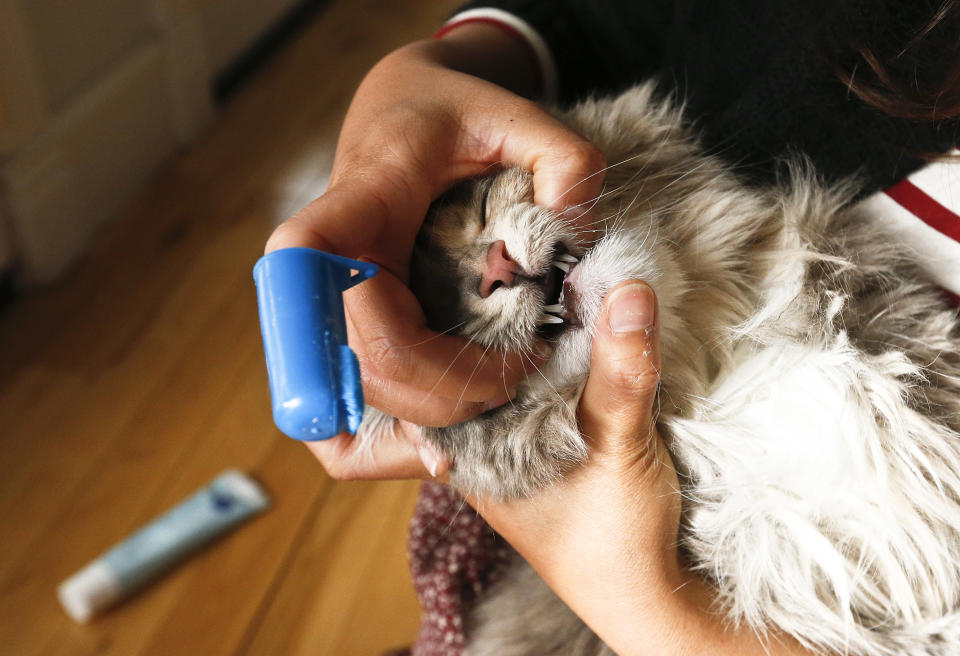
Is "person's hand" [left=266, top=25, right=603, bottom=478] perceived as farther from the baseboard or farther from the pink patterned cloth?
the baseboard

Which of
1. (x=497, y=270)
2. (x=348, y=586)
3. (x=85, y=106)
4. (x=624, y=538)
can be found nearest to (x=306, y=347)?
(x=497, y=270)

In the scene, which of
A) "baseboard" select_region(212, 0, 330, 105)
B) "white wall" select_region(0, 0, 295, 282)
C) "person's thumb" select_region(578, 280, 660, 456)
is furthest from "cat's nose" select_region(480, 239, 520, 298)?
"baseboard" select_region(212, 0, 330, 105)

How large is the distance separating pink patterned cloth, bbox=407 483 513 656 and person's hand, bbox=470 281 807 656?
185mm

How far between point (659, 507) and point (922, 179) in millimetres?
478

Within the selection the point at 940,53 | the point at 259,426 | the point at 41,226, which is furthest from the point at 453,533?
the point at 41,226

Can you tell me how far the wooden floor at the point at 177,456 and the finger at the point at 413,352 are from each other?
38.9 inches

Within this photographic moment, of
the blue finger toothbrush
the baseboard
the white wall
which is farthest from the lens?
the baseboard

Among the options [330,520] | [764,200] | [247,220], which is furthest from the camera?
[247,220]

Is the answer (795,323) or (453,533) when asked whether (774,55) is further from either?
(453,533)

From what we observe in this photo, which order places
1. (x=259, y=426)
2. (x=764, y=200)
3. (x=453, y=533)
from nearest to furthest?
(x=764, y=200)
(x=453, y=533)
(x=259, y=426)

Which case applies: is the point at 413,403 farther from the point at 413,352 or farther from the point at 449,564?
the point at 449,564

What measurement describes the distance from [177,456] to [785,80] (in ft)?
4.99

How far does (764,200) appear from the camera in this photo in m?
0.97

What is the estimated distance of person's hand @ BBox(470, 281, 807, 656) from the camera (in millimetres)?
841
